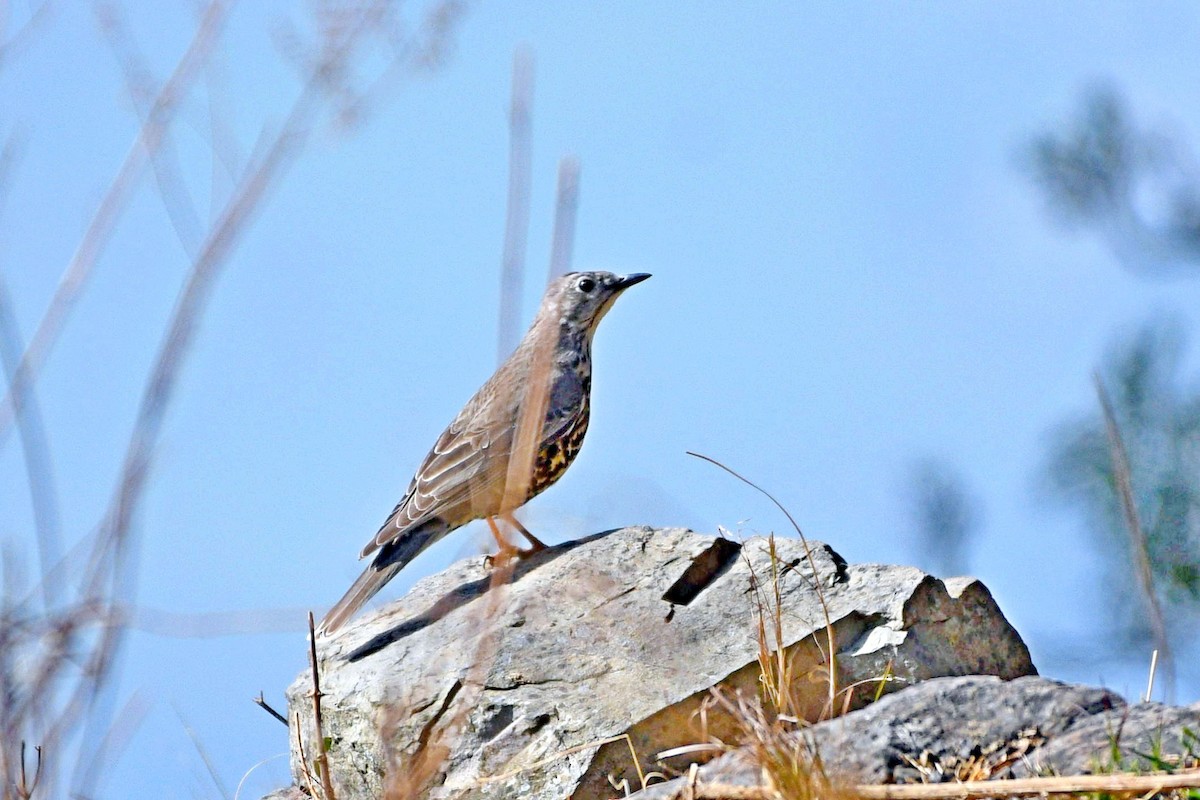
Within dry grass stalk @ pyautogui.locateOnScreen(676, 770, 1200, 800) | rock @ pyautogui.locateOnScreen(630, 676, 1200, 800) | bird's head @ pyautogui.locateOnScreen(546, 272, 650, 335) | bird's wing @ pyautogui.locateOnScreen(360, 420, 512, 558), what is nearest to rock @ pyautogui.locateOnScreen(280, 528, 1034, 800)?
rock @ pyautogui.locateOnScreen(630, 676, 1200, 800)

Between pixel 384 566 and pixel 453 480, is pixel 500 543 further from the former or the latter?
pixel 453 480


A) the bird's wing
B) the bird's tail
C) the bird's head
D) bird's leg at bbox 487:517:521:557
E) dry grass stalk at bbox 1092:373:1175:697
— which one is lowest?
dry grass stalk at bbox 1092:373:1175:697

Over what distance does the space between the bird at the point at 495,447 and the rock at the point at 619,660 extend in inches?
34.0

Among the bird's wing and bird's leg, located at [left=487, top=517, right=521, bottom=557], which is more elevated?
the bird's wing

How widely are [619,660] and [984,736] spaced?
1.58 metres

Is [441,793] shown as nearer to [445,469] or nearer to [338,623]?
[338,623]

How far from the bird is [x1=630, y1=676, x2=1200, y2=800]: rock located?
2734mm

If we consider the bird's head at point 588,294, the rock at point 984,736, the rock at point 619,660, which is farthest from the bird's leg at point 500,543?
the bird's head at point 588,294

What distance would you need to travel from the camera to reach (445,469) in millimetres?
6613

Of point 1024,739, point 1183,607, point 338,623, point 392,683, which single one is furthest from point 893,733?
point 1183,607

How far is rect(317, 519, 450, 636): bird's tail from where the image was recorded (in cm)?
589

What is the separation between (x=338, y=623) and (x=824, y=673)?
2256 millimetres

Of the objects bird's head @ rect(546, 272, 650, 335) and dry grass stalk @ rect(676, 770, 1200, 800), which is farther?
bird's head @ rect(546, 272, 650, 335)

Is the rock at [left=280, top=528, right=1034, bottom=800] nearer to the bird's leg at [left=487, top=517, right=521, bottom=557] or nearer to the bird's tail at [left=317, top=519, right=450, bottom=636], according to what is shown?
the bird's leg at [left=487, top=517, right=521, bottom=557]
